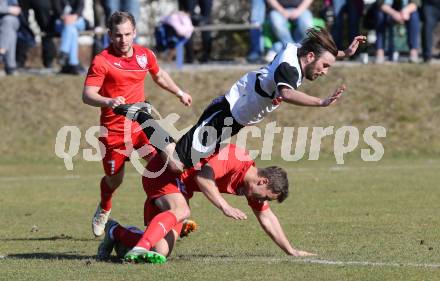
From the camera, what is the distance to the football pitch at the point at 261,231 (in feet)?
28.0

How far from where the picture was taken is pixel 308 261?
29.3 feet

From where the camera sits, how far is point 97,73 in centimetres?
1077

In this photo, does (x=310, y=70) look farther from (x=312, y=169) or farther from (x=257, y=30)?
(x=257, y=30)

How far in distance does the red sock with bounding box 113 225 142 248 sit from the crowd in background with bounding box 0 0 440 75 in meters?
12.3

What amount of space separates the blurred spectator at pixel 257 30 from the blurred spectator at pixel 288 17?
47.6 inches

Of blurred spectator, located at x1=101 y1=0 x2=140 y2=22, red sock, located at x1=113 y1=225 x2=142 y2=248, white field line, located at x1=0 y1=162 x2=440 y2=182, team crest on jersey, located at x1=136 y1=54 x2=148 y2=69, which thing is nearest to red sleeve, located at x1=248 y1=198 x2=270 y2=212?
red sock, located at x1=113 y1=225 x2=142 y2=248

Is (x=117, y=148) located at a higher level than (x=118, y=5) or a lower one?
higher

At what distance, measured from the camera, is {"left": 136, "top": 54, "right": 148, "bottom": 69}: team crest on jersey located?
1110 centimetres

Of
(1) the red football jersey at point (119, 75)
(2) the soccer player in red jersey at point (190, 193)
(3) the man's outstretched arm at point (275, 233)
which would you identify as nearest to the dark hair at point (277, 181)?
(2) the soccer player in red jersey at point (190, 193)

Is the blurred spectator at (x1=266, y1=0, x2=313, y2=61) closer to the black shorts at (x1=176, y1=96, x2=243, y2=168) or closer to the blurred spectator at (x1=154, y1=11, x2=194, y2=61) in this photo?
the blurred spectator at (x1=154, y1=11, x2=194, y2=61)

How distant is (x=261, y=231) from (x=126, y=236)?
2591 millimetres

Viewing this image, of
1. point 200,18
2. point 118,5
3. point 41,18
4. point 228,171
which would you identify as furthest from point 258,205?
point 200,18

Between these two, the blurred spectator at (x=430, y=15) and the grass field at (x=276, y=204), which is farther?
the blurred spectator at (x=430, y=15)

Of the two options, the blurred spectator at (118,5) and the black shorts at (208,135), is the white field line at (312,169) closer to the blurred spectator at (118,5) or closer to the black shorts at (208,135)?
the blurred spectator at (118,5)
